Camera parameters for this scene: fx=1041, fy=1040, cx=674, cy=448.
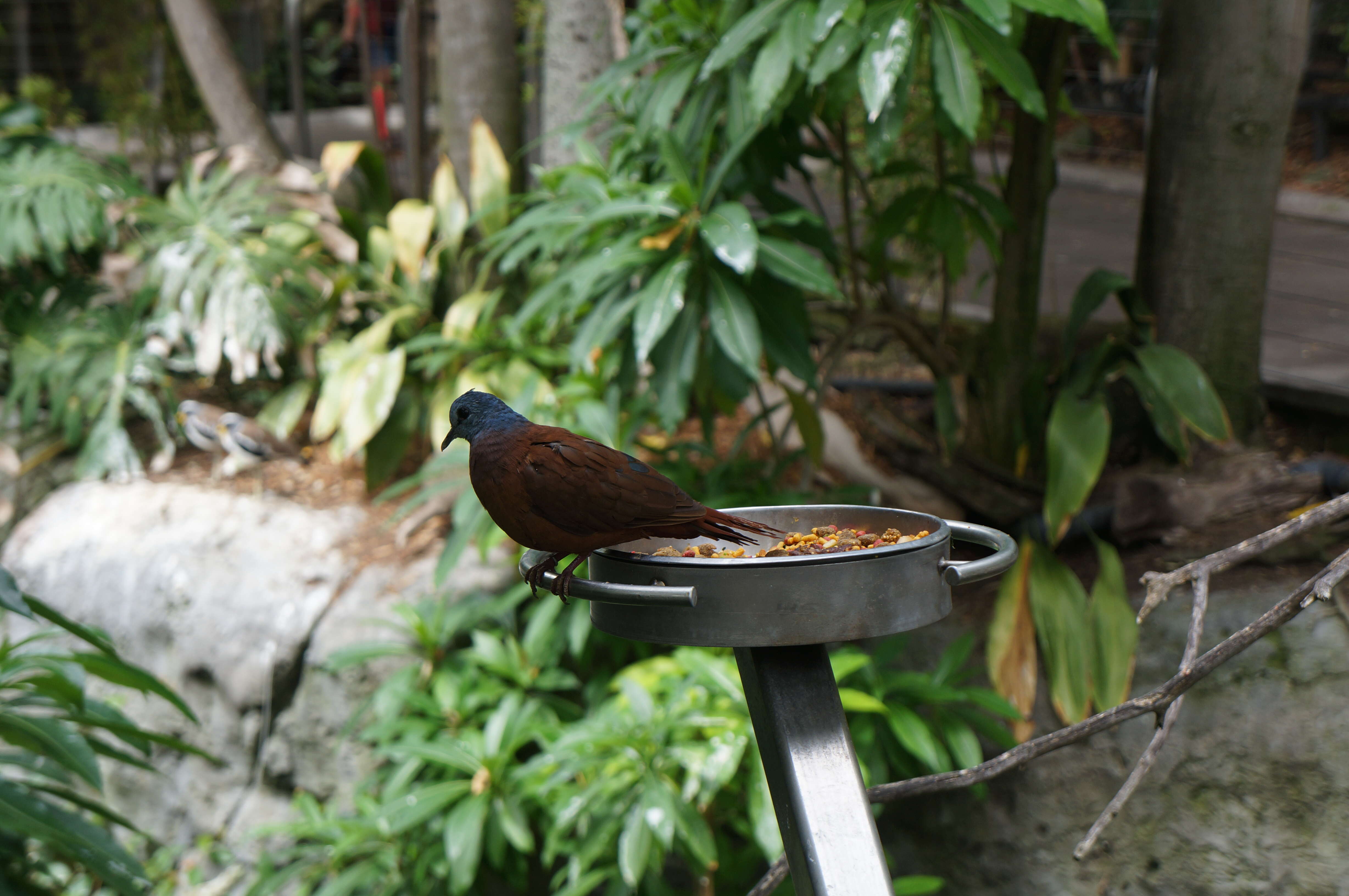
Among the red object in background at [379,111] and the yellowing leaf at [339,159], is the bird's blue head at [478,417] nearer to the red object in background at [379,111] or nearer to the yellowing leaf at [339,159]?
the yellowing leaf at [339,159]

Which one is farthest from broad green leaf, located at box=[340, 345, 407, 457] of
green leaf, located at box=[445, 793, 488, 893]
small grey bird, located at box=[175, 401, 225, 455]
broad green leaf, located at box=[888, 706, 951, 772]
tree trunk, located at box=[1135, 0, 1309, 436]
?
tree trunk, located at box=[1135, 0, 1309, 436]

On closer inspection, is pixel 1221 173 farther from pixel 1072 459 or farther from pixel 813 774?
pixel 813 774

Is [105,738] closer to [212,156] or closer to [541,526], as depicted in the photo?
[212,156]

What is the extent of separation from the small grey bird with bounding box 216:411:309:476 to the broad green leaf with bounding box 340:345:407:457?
0.54m

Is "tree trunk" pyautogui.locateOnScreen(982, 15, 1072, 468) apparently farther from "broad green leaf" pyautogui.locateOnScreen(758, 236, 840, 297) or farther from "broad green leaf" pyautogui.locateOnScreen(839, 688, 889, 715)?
"broad green leaf" pyautogui.locateOnScreen(839, 688, 889, 715)

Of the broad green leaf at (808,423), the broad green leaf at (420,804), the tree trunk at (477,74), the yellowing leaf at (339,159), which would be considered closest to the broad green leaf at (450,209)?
the tree trunk at (477,74)

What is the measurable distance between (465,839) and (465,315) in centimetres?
194

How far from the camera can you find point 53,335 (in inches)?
179

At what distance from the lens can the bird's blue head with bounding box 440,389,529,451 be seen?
3.43 ft

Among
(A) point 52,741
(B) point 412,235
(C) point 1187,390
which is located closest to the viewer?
(A) point 52,741

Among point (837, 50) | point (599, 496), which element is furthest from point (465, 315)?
point (599, 496)

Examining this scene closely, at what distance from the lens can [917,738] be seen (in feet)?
7.82

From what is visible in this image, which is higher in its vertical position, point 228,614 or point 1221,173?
point 1221,173

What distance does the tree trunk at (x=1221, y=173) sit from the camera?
2830 millimetres
